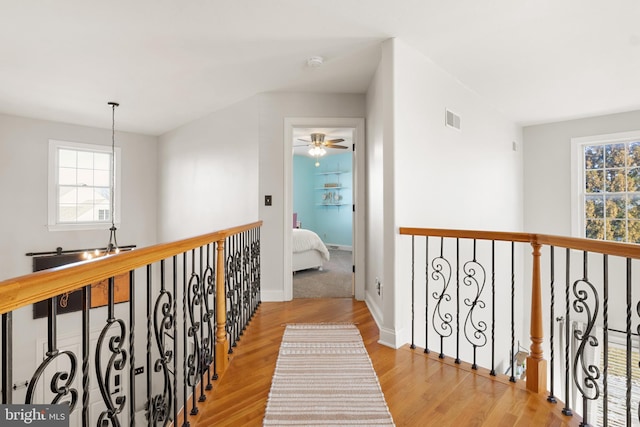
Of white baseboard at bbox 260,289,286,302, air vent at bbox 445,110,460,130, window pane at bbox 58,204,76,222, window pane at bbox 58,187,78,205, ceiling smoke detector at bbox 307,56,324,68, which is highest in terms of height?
ceiling smoke detector at bbox 307,56,324,68

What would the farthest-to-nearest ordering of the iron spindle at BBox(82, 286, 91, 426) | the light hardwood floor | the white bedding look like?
the white bedding → the light hardwood floor → the iron spindle at BBox(82, 286, 91, 426)

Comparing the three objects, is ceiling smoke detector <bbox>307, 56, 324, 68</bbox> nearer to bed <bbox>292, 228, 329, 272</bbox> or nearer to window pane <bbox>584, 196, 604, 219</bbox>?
bed <bbox>292, 228, 329, 272</bbox>

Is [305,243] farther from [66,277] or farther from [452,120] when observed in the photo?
[66,277]

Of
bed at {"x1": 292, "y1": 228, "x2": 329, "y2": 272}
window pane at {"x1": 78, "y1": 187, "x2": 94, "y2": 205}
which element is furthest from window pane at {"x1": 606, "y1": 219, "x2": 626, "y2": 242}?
window pane at {"x1": 78, "y1": 187, "x2": 94, "y2": 205}

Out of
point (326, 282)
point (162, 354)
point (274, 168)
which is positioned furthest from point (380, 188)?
point (326, 282)

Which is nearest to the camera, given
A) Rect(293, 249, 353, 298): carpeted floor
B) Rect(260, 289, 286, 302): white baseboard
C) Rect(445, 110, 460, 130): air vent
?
Rect(445, 110, 460, 130): air vent

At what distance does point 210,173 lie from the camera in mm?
4305

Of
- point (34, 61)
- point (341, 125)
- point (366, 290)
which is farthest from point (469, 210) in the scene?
point (34, 61)

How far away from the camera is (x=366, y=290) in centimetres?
365

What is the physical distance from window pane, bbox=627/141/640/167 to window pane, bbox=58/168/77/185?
8.22 m

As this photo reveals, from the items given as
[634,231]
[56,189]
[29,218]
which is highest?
[56,189]

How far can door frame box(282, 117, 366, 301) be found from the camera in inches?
145

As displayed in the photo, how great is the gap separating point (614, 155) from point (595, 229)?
110 cm

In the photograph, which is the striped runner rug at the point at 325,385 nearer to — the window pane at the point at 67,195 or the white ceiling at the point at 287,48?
the white ceiling at the point at 287,48
